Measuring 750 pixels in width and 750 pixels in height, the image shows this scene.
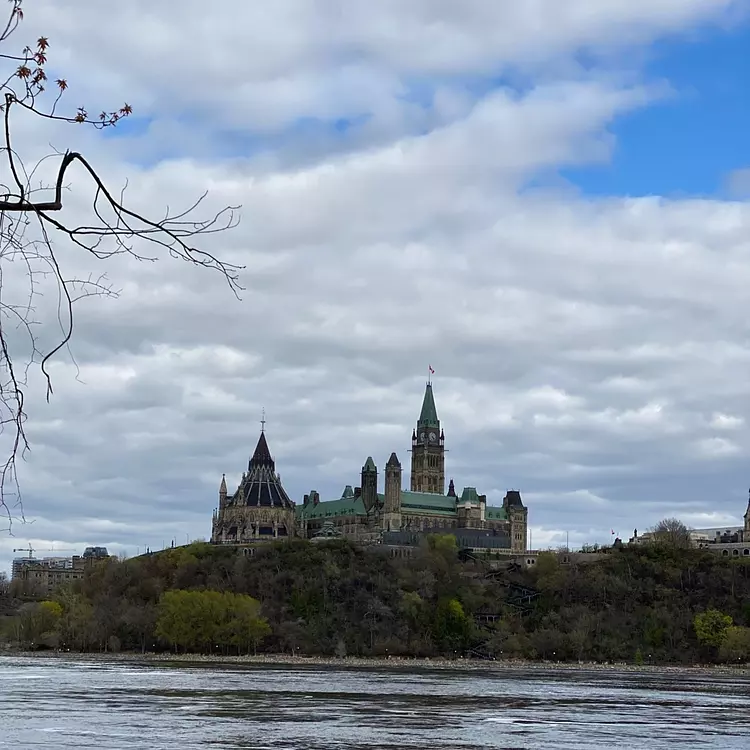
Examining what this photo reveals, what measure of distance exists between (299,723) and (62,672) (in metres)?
60.7

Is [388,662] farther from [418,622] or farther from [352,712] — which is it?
[352,712]

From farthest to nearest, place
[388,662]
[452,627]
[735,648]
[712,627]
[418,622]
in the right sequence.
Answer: [418,622]
[452,627]
[712,627]
[735,648]
[388,662]

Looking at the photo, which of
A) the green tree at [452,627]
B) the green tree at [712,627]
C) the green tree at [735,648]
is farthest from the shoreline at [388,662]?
the green tree at [452,627]

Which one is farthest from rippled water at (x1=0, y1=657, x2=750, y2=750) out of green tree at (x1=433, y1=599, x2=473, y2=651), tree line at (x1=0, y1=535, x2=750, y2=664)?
green tree at (x1=433, y1=599, x2=473, y2=651)

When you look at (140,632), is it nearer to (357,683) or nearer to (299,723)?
(357,683)

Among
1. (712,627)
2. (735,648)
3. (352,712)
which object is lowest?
(352,712)

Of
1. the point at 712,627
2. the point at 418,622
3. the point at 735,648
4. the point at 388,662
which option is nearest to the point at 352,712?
the point at 388,662

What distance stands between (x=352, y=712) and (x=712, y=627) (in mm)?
121243

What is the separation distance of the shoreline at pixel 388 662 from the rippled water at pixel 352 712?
35.1 meters

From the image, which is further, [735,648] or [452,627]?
[452,627]

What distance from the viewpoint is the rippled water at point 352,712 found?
53.4m

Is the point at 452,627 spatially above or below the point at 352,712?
above

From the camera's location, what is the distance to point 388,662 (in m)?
167

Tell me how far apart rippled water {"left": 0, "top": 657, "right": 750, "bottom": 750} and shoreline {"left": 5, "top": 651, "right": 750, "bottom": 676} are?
35.1 m
